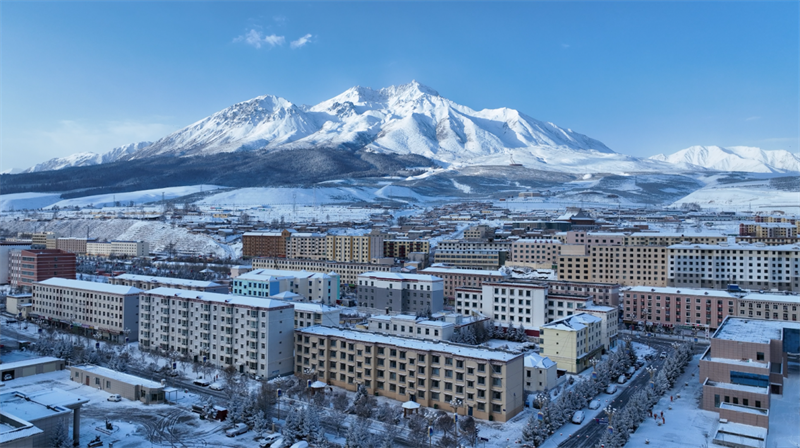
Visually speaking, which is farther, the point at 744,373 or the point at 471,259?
the point at 471,259

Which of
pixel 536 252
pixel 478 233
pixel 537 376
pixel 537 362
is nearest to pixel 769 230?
pixel 478 233

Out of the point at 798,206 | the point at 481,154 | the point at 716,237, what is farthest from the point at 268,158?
the point at 716,237

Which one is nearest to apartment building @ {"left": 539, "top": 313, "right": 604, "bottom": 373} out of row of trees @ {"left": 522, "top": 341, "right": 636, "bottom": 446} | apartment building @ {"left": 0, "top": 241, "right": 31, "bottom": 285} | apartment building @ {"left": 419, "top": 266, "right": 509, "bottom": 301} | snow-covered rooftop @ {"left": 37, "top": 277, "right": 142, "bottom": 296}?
row of trees @ {"left": 522, "top": 341, "right": 636, "bottom": 446}

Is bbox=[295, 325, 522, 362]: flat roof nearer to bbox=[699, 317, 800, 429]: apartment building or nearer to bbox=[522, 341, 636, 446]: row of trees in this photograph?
bbox=[522, 341, 636, 446]: row of trees

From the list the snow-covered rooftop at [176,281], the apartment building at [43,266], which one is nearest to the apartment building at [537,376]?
the snow-covered rooftop at [176,281]

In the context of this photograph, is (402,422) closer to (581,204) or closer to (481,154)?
(581,204)

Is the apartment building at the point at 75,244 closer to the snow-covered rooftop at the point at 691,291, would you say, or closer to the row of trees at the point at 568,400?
the snow-covered rooftop at the point at 691,291

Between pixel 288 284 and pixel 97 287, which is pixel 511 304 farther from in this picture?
pixel 97 287
